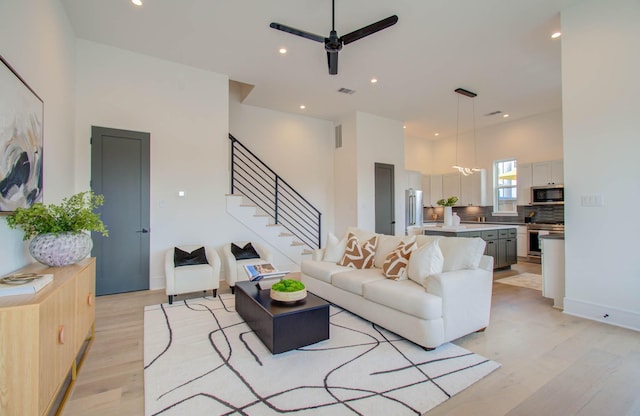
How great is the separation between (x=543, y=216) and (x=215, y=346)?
7.87 m

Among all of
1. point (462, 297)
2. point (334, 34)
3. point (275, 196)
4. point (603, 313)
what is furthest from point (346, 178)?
point (603, 313)

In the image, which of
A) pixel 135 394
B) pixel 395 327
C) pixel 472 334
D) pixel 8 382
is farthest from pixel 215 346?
pixel 472 334

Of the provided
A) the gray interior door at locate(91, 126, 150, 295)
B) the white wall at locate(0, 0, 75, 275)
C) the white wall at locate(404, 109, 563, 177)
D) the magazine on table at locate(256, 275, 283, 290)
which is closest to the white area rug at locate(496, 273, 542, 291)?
the white wall at locate(404, 109, 563, 177)

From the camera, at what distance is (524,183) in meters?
7.21

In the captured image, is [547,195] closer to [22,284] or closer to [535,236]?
[535,236]

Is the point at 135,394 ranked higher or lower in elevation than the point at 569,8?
lower

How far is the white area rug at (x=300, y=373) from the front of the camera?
6.07ft

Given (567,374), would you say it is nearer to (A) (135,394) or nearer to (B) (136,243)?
(A) (135,394)

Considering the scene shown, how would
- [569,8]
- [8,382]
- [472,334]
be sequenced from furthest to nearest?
[569,8]
[472,334]
[8,382]

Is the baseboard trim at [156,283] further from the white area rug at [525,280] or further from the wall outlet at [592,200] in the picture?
the wall outlet at [592,200]

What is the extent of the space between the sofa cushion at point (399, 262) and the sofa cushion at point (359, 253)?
538mm

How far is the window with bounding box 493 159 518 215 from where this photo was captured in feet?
25.5

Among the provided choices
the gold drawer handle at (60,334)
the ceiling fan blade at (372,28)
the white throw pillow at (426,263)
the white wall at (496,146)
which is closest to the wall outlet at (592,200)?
the white throw pillow at (426,263)

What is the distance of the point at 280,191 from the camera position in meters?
6.96
